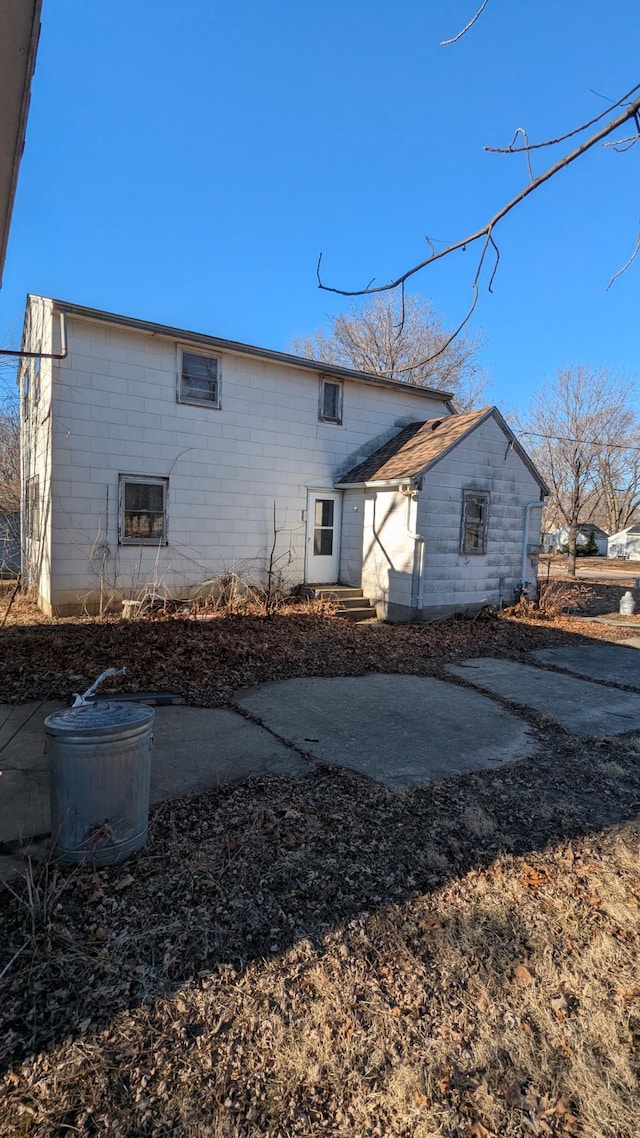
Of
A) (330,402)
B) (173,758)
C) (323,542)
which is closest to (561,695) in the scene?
(173,758)

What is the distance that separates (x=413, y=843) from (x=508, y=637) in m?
7.24

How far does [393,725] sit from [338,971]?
9.75 feet

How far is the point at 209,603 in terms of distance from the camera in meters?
10.7

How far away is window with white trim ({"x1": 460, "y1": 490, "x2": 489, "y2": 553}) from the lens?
11.3 m

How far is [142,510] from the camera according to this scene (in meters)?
10.2

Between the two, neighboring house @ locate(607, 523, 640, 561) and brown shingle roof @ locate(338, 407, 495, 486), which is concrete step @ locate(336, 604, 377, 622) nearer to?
brown shingle roof @ locate(338, 407, 495, 486)

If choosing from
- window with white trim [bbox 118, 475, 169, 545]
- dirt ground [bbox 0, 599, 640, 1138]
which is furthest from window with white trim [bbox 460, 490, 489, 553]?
dirt ground [bbox 0, 599, 640, 1138]

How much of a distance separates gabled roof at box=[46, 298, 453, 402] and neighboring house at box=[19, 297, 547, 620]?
40mm

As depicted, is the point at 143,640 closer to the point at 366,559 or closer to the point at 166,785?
the point at 166,785

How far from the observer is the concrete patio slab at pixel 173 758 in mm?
3307

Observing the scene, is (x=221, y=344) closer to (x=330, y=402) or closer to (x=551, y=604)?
(x=330, y=402)

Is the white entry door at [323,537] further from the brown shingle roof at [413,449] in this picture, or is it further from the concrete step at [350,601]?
the concrete step at [350,601]

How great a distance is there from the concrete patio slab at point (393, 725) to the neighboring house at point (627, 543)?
4796 centimetres

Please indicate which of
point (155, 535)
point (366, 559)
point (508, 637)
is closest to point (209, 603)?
point (155, 535)
